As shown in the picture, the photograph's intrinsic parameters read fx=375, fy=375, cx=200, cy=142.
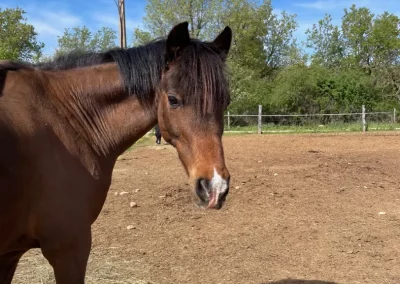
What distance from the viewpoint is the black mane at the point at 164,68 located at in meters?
2.39

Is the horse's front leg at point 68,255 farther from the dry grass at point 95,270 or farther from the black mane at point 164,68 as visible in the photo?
the dry grass at point 95,270

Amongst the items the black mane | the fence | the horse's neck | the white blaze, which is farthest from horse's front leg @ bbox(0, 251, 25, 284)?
the fence

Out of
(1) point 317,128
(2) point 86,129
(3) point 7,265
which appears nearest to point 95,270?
(3) point 7,265

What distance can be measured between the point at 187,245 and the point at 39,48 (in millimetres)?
40285

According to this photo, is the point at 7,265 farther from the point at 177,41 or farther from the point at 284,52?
the point at 284,52

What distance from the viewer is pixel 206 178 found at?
7.43 ft

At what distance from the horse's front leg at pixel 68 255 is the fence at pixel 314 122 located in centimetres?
2203

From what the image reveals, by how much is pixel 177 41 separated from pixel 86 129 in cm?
90

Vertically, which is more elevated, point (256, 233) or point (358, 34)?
point (358, 34)

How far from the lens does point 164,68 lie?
8.30 ft

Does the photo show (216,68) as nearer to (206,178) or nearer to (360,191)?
(206,178)

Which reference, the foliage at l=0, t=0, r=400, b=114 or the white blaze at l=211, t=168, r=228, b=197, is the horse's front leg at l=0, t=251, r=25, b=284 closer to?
the white blaze at l=211, t=168, r=228, b=197

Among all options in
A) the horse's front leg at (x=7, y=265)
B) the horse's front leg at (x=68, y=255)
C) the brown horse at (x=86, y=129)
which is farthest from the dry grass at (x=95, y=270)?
the horse's front leg at (x=68, y=255)

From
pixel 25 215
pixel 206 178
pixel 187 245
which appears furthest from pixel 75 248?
pixel 187 245
